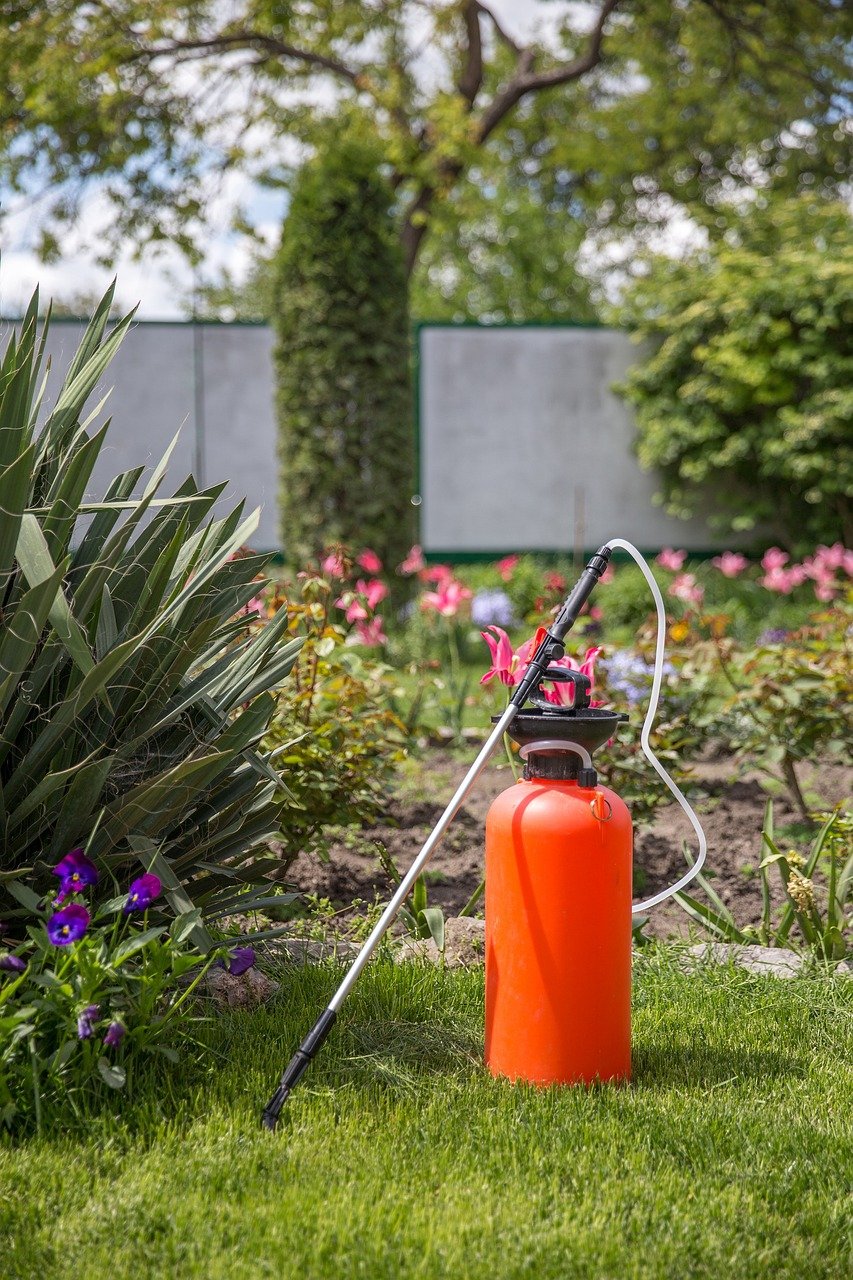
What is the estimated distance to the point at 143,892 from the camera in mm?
2271

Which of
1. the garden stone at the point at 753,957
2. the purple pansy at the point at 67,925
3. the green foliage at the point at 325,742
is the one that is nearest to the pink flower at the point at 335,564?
the green foliage at the point at 325,742

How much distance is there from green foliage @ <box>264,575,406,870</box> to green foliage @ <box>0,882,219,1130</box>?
105 cm

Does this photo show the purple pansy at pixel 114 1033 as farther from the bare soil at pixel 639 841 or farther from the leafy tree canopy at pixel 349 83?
the leafy tree canopy at pixel 349 83

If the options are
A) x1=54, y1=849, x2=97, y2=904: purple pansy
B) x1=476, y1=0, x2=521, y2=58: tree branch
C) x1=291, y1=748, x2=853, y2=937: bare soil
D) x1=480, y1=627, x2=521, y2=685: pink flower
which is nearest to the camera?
x1=54, y1=849, x2=97, y2=904: purple pansy

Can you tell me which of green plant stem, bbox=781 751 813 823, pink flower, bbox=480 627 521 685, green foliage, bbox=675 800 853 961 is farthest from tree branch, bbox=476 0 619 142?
pink flower, bbox=480 627 521 685

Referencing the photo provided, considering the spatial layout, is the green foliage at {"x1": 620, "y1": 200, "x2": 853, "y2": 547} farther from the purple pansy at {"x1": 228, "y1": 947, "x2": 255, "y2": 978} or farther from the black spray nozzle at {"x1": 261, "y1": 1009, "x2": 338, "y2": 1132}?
the black spray nozzle at {"x1": 261, "y1": 1009, "x2": 338, "y2": 1132}

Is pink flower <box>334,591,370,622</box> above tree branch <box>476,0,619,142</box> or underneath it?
underneath

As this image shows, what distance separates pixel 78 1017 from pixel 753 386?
33.0ft

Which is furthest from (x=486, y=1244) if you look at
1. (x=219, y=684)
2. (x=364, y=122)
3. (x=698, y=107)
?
(x=698, y=107)

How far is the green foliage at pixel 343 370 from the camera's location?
28.9 feet

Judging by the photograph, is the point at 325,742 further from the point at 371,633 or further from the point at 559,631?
the point at 371,633

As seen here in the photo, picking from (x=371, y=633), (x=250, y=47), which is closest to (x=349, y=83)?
(x=250, y=47)

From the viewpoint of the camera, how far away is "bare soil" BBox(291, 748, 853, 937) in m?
3.71

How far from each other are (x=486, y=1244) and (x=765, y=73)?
15.3m
